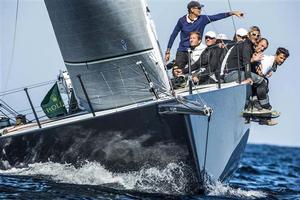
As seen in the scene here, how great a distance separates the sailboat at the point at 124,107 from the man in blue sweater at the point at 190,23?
1479 mm

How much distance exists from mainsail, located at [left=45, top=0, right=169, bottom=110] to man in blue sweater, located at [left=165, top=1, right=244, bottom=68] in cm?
190

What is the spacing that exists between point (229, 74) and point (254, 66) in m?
0.42

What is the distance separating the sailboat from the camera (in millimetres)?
8984

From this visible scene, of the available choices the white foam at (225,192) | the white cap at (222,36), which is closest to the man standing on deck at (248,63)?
the white cap at (222,36)

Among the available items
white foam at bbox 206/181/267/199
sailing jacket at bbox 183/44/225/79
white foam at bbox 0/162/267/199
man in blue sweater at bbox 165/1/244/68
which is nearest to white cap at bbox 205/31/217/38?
man in blue sweater at bbox 165/1/244/68

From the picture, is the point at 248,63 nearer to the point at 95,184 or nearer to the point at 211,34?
the point at 211,34

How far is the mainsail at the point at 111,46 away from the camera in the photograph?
9180 mm

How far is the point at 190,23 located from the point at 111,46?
230 centimetres

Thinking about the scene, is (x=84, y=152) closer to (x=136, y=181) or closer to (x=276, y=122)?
(x=136, y=181)

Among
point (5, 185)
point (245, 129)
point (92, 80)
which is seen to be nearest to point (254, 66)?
point (245, 129)

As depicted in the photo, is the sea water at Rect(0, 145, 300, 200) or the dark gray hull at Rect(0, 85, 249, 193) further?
the dark gray hull at Rect(0, 85, 249, 193)

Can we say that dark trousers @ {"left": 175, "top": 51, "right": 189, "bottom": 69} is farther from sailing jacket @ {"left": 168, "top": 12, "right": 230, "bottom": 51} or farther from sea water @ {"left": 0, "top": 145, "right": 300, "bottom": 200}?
sea water @ {"left": 0, "top": 145, "right": 300, "bottom": 200}

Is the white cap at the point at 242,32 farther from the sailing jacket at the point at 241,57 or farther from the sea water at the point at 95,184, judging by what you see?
the sea water at the point at 95,184

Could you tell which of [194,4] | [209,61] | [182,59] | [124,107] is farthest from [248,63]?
[124,107]
